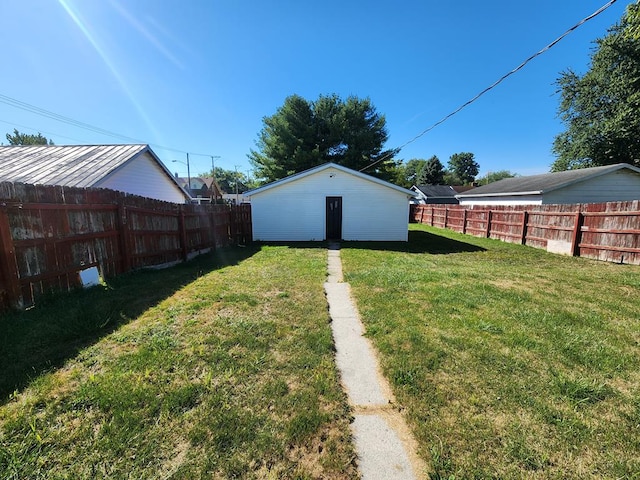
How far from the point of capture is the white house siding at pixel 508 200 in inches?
575

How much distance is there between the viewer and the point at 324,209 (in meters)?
12.9

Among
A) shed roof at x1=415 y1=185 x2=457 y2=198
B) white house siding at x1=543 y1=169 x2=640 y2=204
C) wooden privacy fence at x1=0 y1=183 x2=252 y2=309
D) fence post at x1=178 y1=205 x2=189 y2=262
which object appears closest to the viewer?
wooden privacy fence at x1=0 y1=183 x2=252 y2=309

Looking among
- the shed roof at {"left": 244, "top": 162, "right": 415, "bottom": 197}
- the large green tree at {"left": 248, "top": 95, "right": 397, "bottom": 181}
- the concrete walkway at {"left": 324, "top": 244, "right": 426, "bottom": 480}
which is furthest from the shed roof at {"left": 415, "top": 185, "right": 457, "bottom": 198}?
the concrete walkway at {"left": 324, "top": 244, "right": 426, "bottom": 480}

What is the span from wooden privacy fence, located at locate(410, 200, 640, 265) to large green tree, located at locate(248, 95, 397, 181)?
42.9 feet

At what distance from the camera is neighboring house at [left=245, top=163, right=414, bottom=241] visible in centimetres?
1261

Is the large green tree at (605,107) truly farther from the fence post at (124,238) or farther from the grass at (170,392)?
the fence post at (124,238)

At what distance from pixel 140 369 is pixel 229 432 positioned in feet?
4.22

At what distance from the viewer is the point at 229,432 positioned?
1.89 m

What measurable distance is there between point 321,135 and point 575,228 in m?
19.9

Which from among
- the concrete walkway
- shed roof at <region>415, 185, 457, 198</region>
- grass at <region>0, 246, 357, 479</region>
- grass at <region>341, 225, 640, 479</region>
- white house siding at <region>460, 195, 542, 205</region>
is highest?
shed roof at <region>415, 185, 457, 198</region>

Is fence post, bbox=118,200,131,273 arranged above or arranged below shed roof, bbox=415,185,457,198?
below

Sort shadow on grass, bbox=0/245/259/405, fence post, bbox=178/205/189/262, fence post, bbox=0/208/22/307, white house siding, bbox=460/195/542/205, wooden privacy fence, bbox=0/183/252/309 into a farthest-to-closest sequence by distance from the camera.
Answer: white house siding, bbox=460/195/542/205
fence post, bbox=178/205/189/262
wooden privacy fence, bbox=0/183/252/309
fence post, bbox=0/208/22/307
shadow on grass, bbox=0/245/259/405

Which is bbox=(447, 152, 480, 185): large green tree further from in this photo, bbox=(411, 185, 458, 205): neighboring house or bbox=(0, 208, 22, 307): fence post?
bbox=(0, 208, 22, 307): fence post

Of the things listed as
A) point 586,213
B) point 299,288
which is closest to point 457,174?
point 586,213
